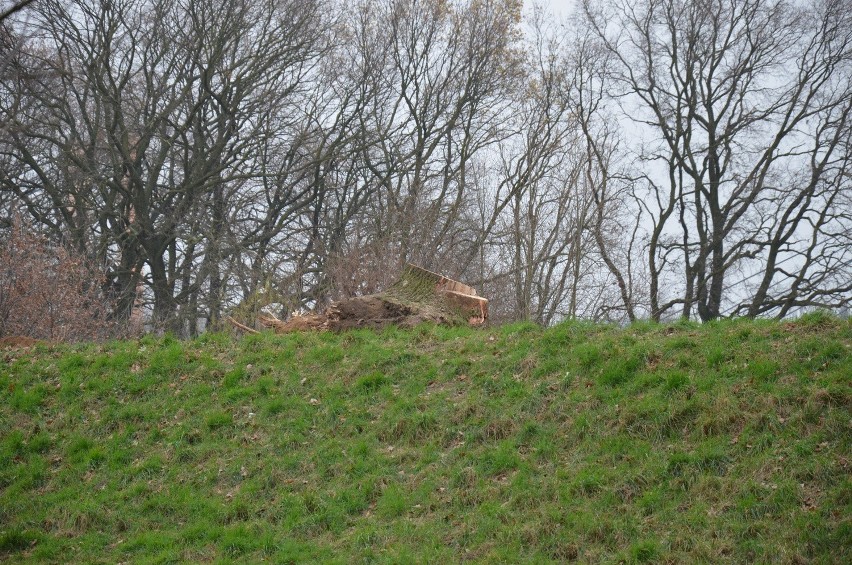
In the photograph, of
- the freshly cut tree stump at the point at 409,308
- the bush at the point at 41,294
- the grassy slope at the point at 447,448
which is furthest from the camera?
the bush at the point at 41,294

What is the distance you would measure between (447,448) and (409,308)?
3.54 metres

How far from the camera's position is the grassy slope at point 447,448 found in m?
6.93

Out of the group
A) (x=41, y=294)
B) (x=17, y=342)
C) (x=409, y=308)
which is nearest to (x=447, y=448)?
(x=409, y=308)

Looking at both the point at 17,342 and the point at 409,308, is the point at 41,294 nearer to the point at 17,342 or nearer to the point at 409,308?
the point at 17,342

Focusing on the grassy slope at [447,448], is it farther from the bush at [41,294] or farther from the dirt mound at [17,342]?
the bush at [41,294]

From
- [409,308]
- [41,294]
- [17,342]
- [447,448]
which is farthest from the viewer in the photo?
[41,294]

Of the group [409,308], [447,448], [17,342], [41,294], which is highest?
[41,294]

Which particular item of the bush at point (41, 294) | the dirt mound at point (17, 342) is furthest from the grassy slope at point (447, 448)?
the bush at point (41, 294)

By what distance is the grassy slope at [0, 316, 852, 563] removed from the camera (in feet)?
22.7

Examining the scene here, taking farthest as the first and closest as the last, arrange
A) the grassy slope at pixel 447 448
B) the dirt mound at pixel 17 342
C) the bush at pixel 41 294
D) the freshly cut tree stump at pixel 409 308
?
the bush at pixel 41 294 → the dirt mound at pixel 17 342 → the freshly cut tree stump at pixel 409 308 → the grassy slope at pixel 447 448

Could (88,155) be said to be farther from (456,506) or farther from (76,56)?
(456,506)

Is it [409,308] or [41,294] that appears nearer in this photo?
[409,308]

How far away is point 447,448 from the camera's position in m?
8.83

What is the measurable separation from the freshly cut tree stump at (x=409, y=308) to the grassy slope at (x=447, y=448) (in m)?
0.55
